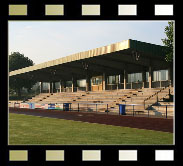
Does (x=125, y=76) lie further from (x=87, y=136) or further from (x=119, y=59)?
(x=87, y=136)

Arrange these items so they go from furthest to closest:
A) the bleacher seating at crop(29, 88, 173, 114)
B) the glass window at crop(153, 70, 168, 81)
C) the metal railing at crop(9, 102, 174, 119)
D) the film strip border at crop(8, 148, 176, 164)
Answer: the glass window at crop(153, 70, 168, 81)
the bleacher seating at crop(29, 88, 173, 114)
the metal railing at crop(9, 102, 174, 119)
the film strip border at crop(8, 148, 176, 164)

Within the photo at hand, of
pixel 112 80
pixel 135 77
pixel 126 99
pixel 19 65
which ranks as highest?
pixel 19 65

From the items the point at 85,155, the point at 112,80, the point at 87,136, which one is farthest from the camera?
the point at 112,80

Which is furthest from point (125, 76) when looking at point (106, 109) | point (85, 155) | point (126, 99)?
point (85, 155)

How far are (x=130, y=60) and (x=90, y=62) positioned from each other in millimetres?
6571

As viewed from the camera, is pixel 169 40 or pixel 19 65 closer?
pixel 169 40

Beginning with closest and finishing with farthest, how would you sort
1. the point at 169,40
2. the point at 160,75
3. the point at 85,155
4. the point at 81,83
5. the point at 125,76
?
1. the point at 85,155
2. the point at 169,40
3. the point at 160,75
4. the point at 125,76
5. the point at 81,83

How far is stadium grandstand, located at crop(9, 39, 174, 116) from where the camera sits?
28698mm

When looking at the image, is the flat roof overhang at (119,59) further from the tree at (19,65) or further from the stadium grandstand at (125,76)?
the tree at (19,65)

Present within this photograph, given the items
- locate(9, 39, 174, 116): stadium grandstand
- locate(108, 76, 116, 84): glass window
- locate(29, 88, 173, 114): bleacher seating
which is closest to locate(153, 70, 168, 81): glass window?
locate(9, 39, 174, 116): stadium grandstand

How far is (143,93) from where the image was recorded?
104 feet

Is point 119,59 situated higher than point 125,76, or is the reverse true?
point 119,59

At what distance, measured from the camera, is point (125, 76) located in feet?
129

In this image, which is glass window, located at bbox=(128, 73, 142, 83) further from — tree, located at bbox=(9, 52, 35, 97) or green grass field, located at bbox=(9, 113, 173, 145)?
tree, located at bbox=(9, 52, 35, 97)
